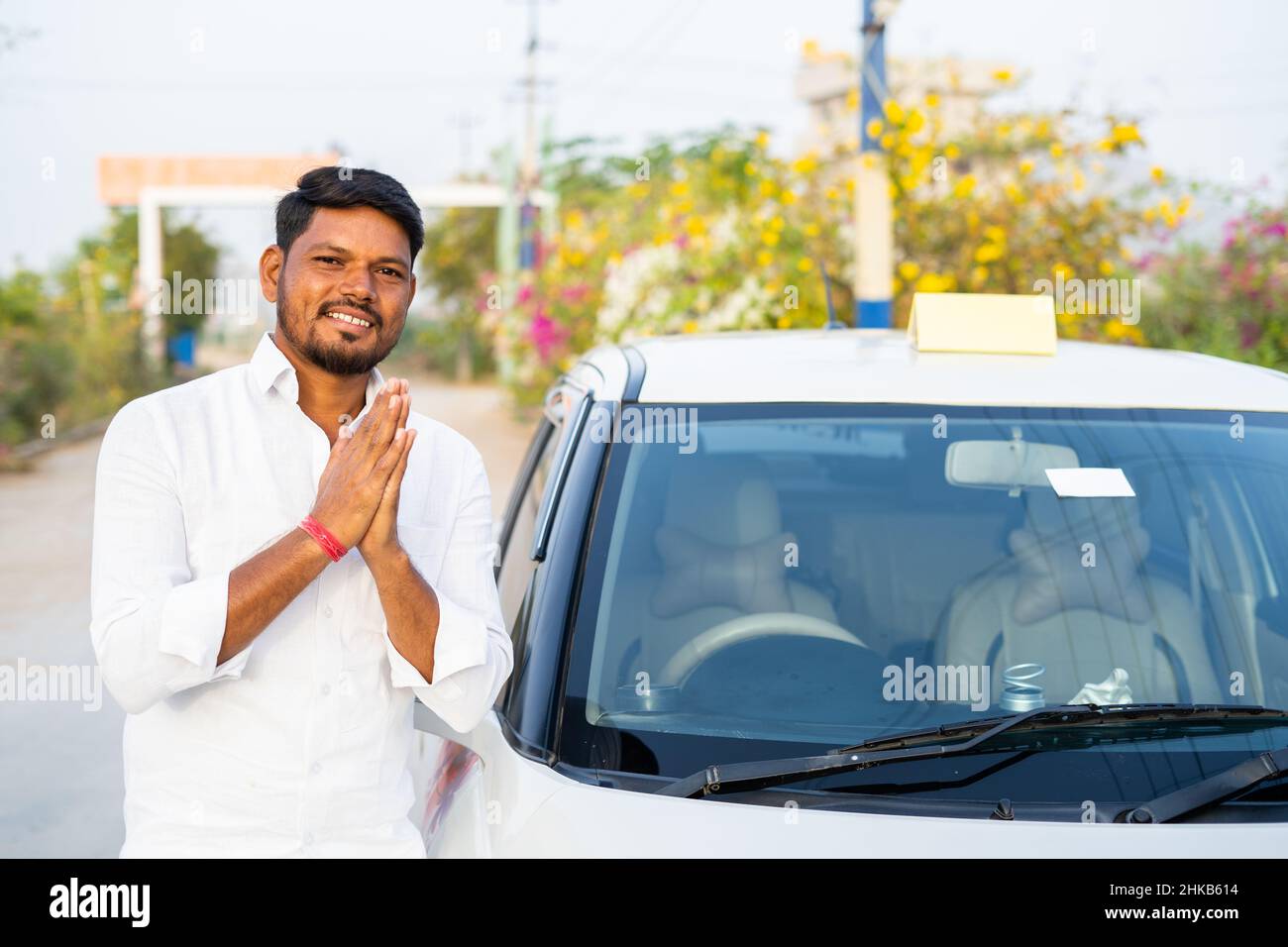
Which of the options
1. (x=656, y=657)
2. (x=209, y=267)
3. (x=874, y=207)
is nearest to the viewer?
(x=656, y=657)

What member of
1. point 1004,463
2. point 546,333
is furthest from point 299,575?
point 546,333

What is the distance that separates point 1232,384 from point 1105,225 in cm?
740

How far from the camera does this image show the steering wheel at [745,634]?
2.38 meters

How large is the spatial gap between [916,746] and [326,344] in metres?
1.07

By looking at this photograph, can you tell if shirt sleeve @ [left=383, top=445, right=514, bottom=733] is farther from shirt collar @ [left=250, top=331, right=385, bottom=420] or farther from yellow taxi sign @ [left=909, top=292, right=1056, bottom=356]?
yellow taxi sign @ [left=909, top=292, right=1056, bottom=356]

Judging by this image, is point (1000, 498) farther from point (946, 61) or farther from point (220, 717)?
point (946, 61)

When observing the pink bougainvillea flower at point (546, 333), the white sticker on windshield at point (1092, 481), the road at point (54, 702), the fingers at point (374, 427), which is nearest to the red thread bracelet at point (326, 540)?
the fingers at point (374, 427)

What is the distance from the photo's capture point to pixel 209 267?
1230 inches

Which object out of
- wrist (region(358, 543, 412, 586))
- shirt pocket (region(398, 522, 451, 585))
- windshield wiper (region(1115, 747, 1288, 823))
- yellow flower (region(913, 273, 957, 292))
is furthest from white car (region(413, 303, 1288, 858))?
yellow flower (region(913, 273, 957, 292))

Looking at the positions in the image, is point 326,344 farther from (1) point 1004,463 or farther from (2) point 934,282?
(2) point 934,282

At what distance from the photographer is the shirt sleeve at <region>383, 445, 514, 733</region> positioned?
6.44ft

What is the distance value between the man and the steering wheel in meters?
0.41

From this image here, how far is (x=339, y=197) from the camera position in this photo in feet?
6.73
